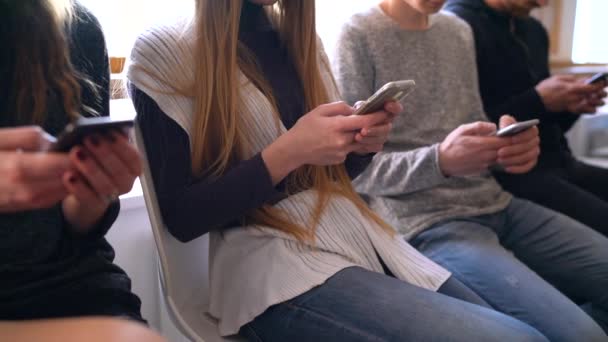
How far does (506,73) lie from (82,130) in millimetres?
1186

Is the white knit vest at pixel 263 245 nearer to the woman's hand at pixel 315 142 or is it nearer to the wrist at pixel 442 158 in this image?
the woman's hand at pixel 315 142

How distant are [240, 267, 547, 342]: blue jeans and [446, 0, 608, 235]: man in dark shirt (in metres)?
0.63

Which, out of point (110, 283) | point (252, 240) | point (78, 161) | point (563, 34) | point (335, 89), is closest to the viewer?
point (78, 161)

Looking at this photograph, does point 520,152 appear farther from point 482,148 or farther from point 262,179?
point 262,179

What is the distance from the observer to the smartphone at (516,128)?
3.23ft

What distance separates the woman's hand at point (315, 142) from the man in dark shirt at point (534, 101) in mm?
722

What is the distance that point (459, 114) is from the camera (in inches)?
47.3

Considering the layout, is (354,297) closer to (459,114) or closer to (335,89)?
(335,89)

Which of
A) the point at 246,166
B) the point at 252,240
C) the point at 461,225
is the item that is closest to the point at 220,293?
the point at 252,240

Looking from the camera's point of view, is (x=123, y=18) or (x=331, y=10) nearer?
(x=123, y=18)

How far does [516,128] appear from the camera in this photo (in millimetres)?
996

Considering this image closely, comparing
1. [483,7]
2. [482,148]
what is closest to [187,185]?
[482,148]

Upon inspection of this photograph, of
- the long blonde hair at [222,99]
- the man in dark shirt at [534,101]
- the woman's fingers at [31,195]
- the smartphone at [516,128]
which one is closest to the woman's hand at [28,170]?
the woman's fingers at [31,195]

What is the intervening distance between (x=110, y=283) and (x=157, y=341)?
18 cm
